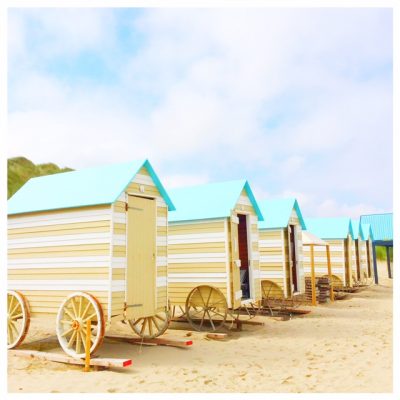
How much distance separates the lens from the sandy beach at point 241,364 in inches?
284

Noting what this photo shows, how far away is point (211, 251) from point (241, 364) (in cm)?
423

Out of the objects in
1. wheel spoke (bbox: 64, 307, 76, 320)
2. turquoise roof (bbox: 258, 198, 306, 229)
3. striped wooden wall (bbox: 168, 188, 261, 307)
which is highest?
turquoise roof (bbox: 258, 198, 306, 229)

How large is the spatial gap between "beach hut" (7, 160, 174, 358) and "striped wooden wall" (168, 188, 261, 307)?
2.13 m

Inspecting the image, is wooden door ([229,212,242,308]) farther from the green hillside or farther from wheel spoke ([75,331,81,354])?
the green hillside

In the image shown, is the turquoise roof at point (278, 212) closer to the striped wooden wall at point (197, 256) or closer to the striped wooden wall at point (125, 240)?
the striped wooden wall at point (197, 256)

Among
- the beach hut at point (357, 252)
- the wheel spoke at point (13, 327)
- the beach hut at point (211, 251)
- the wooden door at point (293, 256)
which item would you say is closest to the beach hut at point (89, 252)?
the wheel spoke at point (13, 327)

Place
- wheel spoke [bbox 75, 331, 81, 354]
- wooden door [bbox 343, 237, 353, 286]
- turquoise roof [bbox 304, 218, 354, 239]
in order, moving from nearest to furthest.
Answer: wheel spoke [bbox 75, 331, 81, 354]
wooden door [bbox 343, 237, 353, 286]
turquoise roof [bbox 304, 218, 354, 239]

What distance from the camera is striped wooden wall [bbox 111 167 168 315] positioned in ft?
29.3

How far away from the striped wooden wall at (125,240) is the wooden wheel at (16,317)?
2386mm

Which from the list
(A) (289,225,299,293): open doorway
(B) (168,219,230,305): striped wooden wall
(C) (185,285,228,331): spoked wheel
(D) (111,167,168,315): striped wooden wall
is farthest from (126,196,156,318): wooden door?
(A) (289,225,299,293): open doorway

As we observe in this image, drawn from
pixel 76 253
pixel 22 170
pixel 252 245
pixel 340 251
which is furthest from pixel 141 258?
pixel 22 170

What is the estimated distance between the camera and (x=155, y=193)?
1042cm
